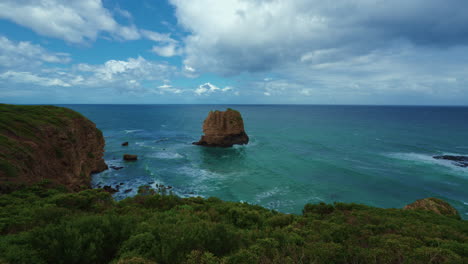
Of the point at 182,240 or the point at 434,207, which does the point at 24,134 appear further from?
the point at 434,207

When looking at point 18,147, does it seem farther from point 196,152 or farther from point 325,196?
point 196,152

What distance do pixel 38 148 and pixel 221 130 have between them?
160 ft

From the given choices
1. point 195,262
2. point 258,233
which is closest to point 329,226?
point 258,233

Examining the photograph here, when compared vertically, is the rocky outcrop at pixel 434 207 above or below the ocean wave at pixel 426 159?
above

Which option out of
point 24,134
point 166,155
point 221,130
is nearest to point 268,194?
point 24,134

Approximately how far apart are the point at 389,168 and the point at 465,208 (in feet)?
51.2

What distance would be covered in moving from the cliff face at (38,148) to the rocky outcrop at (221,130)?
37.1m

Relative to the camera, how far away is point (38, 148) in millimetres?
21062

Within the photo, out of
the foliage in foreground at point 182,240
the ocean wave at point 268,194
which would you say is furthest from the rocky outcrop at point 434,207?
the ocean wave at point 268,194

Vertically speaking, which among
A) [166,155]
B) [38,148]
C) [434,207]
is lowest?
[166,155]

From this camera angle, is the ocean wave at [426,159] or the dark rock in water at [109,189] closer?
the dark rock in water at [109,189]

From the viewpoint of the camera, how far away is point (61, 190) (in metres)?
18.5

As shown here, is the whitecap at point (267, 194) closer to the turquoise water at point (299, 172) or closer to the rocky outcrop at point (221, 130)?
the turquoise water at point (299, 172)

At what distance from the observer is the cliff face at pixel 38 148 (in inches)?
664
